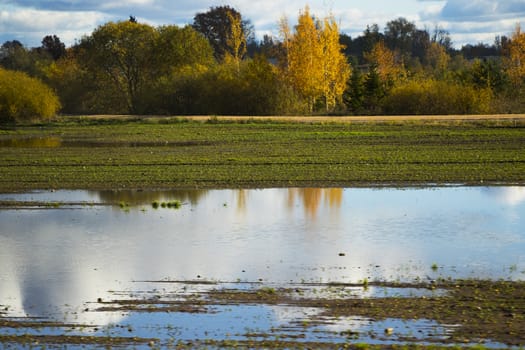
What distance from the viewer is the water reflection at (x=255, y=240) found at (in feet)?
45.3

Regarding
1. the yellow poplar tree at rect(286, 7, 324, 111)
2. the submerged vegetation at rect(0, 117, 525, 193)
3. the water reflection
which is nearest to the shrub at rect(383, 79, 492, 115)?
the yellow poplar tree at rect(286, 7, 324, 111)

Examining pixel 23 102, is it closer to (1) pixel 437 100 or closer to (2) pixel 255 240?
(1) pixel 437 100

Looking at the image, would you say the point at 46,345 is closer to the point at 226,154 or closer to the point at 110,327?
the point at 110,327

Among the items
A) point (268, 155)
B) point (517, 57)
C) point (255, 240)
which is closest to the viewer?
point (255, 240)

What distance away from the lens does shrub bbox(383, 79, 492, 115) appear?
6262 centimetres

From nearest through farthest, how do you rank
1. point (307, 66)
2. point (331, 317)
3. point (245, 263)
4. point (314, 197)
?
point (331, 317) → point (245, 263) → point (314, 197) → point (307, 66)

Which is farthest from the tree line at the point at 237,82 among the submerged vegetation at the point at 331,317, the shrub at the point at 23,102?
the submerged vegetation at the point at 331,317

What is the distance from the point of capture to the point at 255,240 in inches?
673

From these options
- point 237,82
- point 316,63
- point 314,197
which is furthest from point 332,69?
point 314,197

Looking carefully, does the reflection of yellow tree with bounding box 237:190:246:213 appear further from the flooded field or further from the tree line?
the tree line

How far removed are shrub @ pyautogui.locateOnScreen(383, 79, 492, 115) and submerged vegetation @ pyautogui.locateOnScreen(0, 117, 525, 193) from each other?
12831mm

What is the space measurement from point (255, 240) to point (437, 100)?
4805 cm

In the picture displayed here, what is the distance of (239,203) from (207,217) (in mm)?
2392

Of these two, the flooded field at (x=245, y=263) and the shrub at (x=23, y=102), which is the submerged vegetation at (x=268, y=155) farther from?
the shrub at (x=23, y=102)
